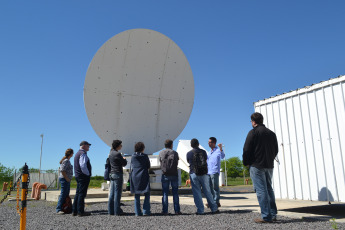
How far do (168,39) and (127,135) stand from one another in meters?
Result: 3.45

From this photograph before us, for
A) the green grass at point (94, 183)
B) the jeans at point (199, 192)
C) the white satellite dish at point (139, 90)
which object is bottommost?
the green grass at point (94, 183)

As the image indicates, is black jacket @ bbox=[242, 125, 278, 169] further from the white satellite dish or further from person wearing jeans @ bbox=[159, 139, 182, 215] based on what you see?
the white satellite dish

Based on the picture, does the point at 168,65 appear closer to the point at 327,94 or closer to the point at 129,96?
the point at 129,96

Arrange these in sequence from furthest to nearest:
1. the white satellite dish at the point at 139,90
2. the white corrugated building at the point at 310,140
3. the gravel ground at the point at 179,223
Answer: the white satellite dish at the point at 139,90 → the white corrugated building at the point at 310,140 → the gravel ground at the point at 179,223

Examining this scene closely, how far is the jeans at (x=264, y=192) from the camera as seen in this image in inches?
177

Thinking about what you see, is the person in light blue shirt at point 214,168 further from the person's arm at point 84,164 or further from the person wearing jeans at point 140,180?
the person's arm at point 84,164

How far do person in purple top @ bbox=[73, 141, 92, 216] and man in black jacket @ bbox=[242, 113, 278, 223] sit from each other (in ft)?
10.5

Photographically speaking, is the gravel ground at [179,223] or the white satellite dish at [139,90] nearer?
the gravel ground at [179,223]

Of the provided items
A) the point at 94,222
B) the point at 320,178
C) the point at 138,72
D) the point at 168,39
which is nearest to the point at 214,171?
the point at 320,178

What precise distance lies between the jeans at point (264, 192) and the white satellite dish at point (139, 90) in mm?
5202

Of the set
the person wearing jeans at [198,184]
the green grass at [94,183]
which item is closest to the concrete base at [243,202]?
the person wearing jeans at [198,184]

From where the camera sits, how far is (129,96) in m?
9.19

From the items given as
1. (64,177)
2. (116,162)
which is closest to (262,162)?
(116,162)

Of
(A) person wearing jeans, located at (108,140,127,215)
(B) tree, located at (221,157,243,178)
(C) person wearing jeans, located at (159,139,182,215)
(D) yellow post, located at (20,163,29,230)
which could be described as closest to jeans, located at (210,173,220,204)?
(C) person wearing jeans, located at (159,139,182,215)
